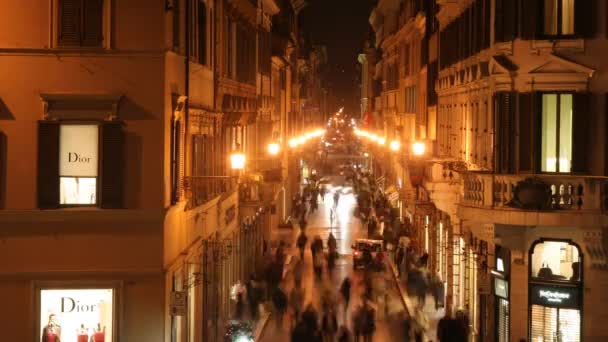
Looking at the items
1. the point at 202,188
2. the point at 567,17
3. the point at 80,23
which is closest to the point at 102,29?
the point at 80,23

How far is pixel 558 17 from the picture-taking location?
26.1 metres

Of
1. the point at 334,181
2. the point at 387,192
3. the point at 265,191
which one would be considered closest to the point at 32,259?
the point at 265,191

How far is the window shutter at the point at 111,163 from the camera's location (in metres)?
21.2

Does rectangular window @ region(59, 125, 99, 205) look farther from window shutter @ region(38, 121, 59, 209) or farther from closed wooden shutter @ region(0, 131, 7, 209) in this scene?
closed wooden shutter @ region(0, 131, 7, 209)

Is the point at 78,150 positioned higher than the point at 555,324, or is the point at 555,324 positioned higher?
the point at 78,150

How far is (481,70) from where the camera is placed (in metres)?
30.1

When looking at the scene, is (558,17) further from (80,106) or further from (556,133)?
(80,106)

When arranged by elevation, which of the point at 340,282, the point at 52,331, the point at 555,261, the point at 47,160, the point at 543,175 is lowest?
the point at 340,282

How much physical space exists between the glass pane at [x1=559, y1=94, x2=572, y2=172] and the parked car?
77.7 feet

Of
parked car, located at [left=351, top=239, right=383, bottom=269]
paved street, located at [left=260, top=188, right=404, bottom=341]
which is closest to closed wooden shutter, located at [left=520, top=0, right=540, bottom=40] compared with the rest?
paved street, located at [left=260, top=188, right=404, bottom=341]

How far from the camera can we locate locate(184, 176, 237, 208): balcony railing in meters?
25.7

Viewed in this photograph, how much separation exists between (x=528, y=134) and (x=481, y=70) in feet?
13.0

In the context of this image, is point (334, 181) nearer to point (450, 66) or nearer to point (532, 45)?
point (450, 66)

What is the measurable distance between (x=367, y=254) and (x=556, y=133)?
24.5 meters
